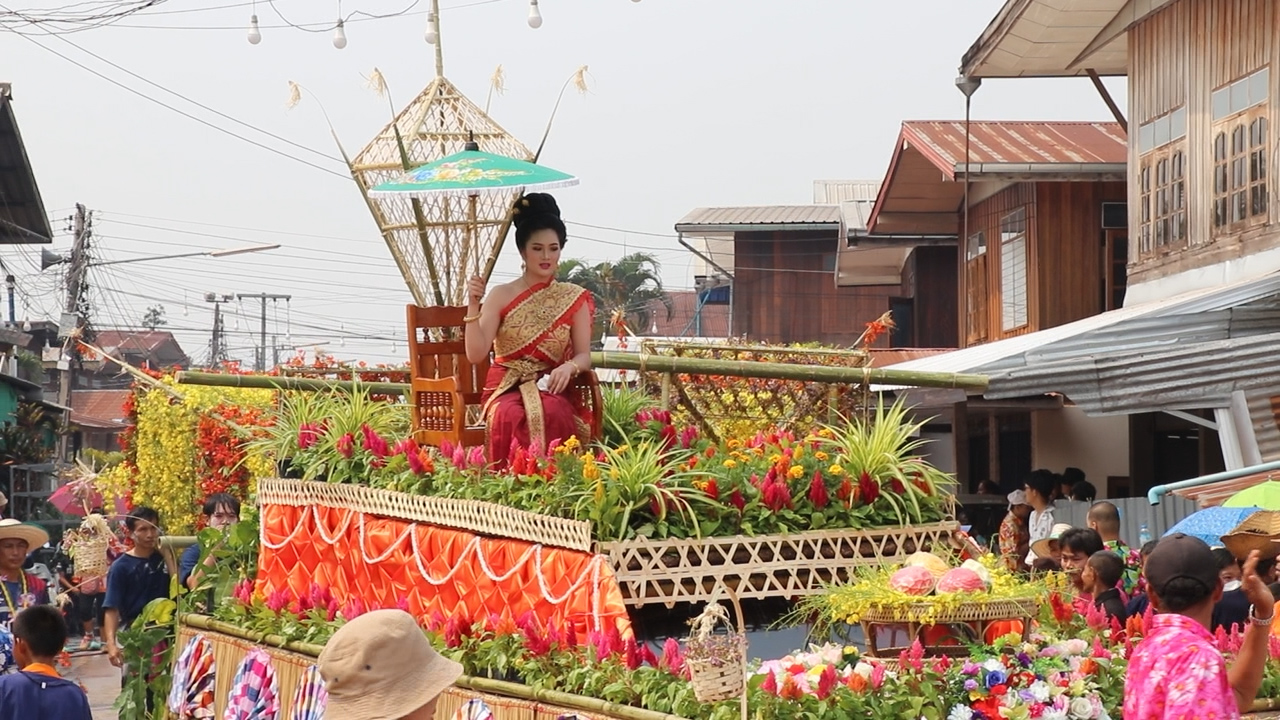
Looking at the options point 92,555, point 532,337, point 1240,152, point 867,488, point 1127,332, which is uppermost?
point 1240,152

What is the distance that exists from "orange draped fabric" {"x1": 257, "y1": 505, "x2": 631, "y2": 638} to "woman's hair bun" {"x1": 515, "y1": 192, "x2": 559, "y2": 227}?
148 cm

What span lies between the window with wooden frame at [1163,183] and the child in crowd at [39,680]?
457 inches

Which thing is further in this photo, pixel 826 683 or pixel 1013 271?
pixel 1013 271

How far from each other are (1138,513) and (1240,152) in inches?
142

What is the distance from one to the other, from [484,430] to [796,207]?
27.0 m

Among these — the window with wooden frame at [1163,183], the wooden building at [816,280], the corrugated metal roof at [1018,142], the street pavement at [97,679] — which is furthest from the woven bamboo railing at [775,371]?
the wooden building at [816,280]

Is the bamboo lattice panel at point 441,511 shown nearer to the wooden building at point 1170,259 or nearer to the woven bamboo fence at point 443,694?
the woven bamboo fence at point 443,694

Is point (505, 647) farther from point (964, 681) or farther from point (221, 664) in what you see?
point (221, 664)

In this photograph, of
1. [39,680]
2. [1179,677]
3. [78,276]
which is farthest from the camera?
[78,276]

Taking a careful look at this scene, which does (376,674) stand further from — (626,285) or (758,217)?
(626,285)

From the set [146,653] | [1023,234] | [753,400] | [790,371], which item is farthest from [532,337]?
[1023,234]

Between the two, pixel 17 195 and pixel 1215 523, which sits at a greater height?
pixel 17 195

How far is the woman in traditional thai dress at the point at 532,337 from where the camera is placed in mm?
7555

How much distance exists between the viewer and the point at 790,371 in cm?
840
